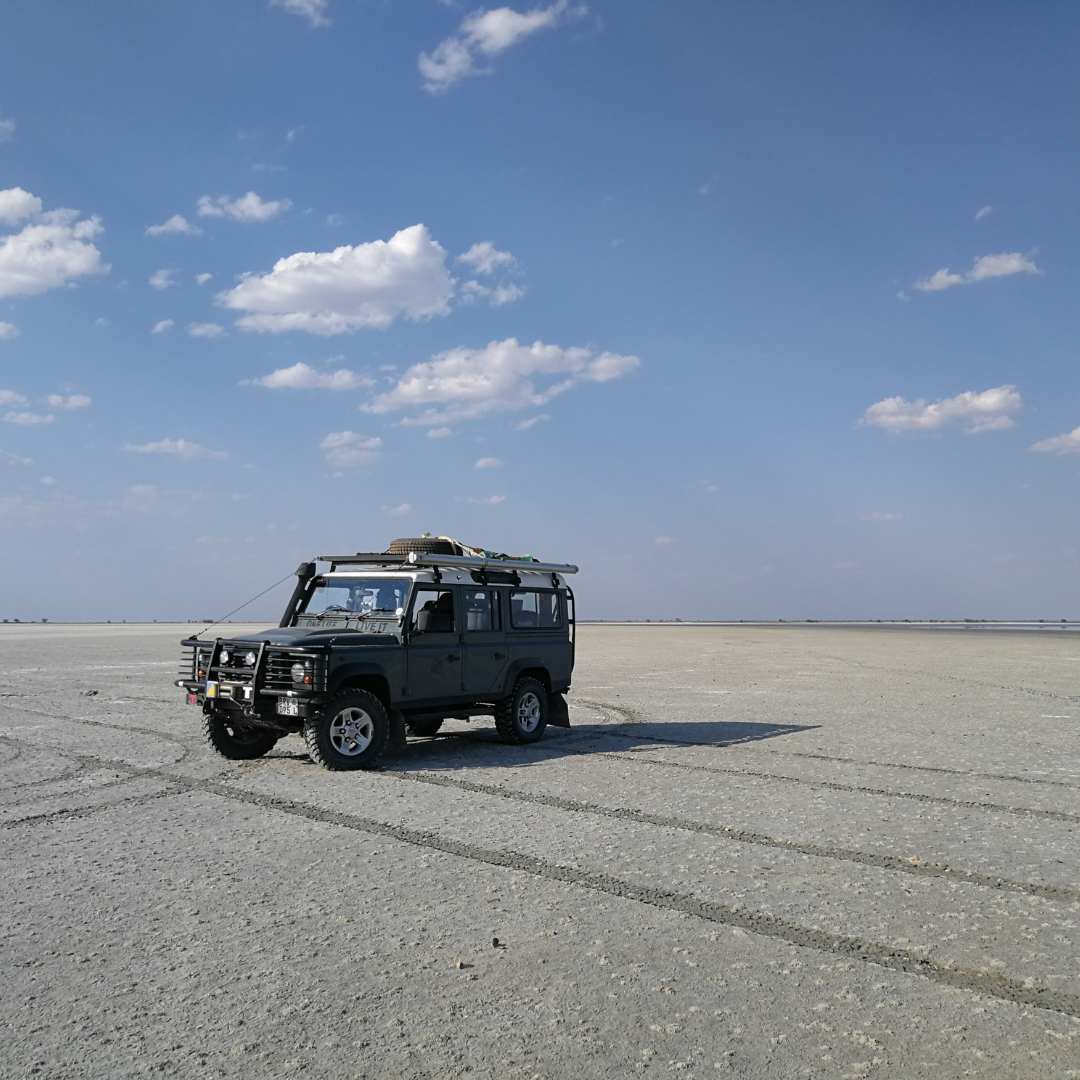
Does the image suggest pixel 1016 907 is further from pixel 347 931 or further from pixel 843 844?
pixel 347 931

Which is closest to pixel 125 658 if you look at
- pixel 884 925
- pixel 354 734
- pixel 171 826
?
pixel 354 734

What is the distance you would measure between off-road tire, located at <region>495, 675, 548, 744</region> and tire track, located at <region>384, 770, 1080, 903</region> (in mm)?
2555

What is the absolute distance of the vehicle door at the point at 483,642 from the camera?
12305mm

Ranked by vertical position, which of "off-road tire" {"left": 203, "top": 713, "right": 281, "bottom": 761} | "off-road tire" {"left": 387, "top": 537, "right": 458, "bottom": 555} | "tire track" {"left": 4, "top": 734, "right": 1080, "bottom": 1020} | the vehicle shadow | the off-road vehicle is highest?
"off-road tire" {"left": 387, "top": 537, "right": 458, "bottom": 555}

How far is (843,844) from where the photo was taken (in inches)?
295

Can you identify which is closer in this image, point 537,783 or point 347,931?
point 347,931

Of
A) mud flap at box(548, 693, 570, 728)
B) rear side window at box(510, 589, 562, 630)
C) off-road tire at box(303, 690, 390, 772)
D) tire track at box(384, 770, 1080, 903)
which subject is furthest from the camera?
mud flap at box(548, 693, 570, 728)

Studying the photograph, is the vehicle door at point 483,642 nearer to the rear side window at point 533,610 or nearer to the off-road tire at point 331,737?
the rear side window at point 533,610

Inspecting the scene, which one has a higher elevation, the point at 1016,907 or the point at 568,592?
the point at 568,592

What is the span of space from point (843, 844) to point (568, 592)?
7024mm

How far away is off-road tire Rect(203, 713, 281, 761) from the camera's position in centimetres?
1151

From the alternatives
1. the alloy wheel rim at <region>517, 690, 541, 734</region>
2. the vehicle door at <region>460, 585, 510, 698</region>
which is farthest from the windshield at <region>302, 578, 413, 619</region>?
the alloy wheel rim at <region>517, 690, 541, 734</region>

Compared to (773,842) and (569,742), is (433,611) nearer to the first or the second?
(569,742)

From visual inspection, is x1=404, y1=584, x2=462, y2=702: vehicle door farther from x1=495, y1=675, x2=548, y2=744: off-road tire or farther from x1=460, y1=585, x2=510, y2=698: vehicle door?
x1=495, y1=675, x2=548, y2=744: off-road tire
